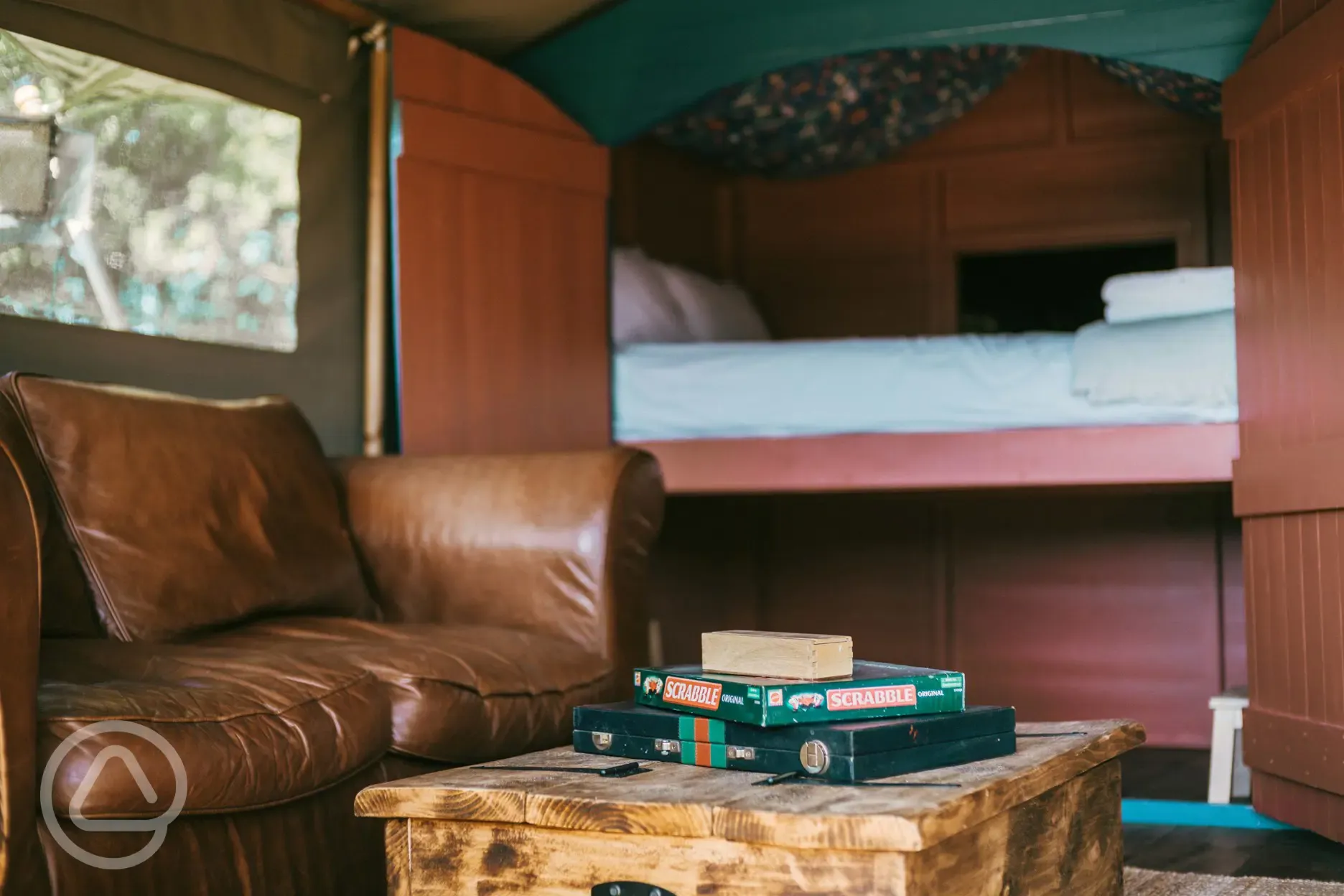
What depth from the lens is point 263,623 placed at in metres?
2.31

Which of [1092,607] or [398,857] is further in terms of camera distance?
[1092,607]

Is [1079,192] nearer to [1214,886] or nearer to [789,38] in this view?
[789,38]

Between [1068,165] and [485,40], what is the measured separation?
7.67 ft

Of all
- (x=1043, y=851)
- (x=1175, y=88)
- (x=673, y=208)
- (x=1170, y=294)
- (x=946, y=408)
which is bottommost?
(x=1043, y=851)

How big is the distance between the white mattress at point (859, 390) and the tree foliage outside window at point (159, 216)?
1004mm

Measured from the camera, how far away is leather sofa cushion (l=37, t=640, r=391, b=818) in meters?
1.49

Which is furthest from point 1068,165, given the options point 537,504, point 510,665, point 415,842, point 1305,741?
point 415,842

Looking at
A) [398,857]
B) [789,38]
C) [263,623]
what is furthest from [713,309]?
[398,857]

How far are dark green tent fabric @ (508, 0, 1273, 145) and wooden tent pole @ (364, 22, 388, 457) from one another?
0.54 meters

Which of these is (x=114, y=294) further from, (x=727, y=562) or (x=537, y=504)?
(x=727, y=562)

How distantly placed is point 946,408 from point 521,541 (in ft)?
4.38

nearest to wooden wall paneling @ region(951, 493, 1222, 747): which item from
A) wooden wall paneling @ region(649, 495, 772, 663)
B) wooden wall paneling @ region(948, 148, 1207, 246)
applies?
wooden wall paneling @ region(649, 495, 772, 663)

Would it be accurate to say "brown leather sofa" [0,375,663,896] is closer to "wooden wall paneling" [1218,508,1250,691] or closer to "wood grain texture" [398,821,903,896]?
"wood grain texture" [398,821,903,896]

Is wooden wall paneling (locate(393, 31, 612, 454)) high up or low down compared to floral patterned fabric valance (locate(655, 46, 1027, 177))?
down
